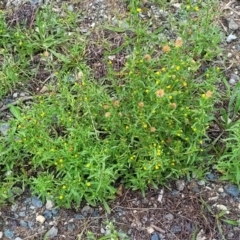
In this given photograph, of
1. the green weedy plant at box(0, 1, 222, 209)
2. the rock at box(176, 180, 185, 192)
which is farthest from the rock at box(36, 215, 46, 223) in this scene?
the rock at box(176, 180, 185, 192)

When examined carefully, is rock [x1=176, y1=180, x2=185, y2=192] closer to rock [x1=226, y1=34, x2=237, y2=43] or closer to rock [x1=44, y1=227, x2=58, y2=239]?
rock [x1=44, y1=227, x2=58, y2=239]

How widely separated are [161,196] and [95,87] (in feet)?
2.74

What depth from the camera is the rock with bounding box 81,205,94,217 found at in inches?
140

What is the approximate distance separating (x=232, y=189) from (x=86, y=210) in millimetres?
913

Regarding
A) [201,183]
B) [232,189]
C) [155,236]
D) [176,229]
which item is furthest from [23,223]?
[232,189]

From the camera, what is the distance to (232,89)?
405 centimetres

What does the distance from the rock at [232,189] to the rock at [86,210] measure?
0.85 meters

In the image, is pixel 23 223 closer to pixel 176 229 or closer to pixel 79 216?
pixel 79 216

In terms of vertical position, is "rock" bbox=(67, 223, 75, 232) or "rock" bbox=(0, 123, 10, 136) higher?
"rock" bbox=(0, 123, 10, 136)

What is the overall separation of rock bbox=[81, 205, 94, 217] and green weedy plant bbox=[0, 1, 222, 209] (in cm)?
5

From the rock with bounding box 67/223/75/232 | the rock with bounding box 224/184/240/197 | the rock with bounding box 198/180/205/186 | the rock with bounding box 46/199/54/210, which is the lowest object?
the rock with bounding box 224/184/240/197

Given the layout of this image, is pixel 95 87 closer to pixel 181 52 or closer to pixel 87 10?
pixel 181 52

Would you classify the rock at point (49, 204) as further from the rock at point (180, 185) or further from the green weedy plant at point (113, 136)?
the rock at point (180, 185)

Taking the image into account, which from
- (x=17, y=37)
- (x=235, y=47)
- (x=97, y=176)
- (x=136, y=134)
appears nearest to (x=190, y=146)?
(x=136, y=134)
